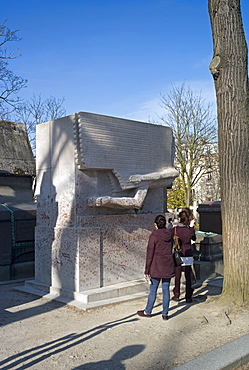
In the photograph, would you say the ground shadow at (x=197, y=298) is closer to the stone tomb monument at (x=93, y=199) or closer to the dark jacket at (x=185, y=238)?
the dark jacket at (x=185, y=238)

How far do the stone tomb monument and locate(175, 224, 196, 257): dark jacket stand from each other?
1.11 m

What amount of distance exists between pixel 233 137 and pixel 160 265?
2583mm

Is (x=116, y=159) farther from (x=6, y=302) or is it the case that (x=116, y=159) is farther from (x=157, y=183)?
(x=6, y=302)

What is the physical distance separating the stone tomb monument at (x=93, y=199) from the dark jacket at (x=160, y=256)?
1.74 m

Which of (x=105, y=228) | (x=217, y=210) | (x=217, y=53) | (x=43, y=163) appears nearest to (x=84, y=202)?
(x=105, y=228)

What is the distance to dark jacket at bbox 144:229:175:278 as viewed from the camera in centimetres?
617

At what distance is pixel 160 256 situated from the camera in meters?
6.24

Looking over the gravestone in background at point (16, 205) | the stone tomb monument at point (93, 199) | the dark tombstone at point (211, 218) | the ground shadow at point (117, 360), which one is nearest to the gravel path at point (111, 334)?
the ground shadow at point (117, 360)

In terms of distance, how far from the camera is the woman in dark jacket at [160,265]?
243 inches

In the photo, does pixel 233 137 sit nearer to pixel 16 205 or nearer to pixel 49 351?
pixel 49 351

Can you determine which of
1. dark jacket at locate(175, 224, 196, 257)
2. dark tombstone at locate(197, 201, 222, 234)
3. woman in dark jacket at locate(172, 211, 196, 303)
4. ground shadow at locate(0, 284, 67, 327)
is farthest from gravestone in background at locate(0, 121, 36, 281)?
dark tombstone at locate(197, 201, 222, 234)

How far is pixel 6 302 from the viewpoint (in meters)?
7.46

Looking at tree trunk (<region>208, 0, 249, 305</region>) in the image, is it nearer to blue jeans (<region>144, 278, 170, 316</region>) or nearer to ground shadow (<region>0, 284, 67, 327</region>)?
blue jeans (<region>144, 278, 170, 316</region>)

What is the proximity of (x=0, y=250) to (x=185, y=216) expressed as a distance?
4.49 m
